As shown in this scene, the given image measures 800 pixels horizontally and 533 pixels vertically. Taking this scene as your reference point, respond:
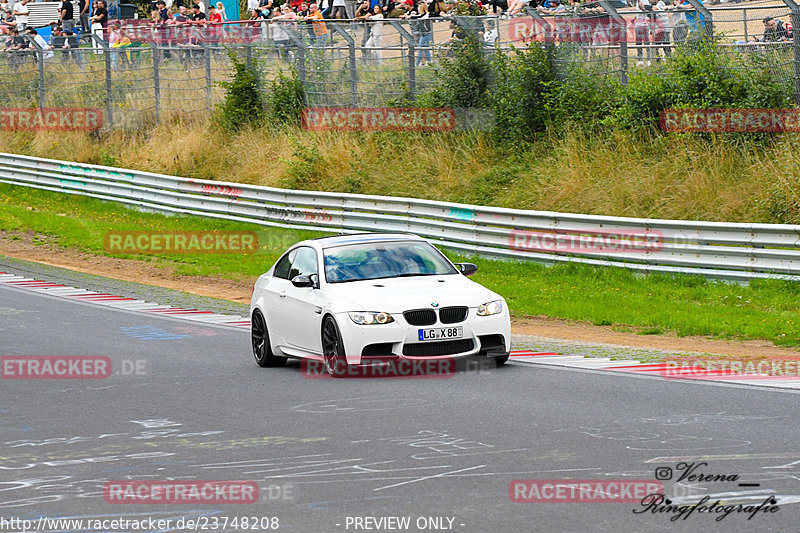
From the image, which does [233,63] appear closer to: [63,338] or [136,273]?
[136,273]

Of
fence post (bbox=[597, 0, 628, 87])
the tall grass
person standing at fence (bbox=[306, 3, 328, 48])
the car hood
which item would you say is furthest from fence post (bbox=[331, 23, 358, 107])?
the car hood

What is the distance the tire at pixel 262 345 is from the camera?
13734 millimetres

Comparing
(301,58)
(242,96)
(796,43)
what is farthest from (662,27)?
(242,96)

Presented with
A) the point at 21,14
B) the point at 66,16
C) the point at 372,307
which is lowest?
the point at 372,307

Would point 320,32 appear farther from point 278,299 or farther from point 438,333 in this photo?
point 438,333

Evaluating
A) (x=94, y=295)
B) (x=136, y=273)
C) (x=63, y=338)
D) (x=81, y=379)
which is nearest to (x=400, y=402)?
(x=81, y=379)

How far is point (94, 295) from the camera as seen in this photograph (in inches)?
821

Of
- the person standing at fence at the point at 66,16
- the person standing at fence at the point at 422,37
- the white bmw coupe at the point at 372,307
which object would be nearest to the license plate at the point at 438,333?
the white bmw coupe at the point at 372,307

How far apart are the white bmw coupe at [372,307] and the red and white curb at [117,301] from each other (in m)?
3.73

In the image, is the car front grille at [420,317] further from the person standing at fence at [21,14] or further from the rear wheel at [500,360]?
the person standing at fence at [21,14]

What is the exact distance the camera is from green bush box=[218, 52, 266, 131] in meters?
32.5

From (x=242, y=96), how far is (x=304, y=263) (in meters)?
19.7

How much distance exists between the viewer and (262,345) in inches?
546

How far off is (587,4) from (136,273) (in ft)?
33.3
